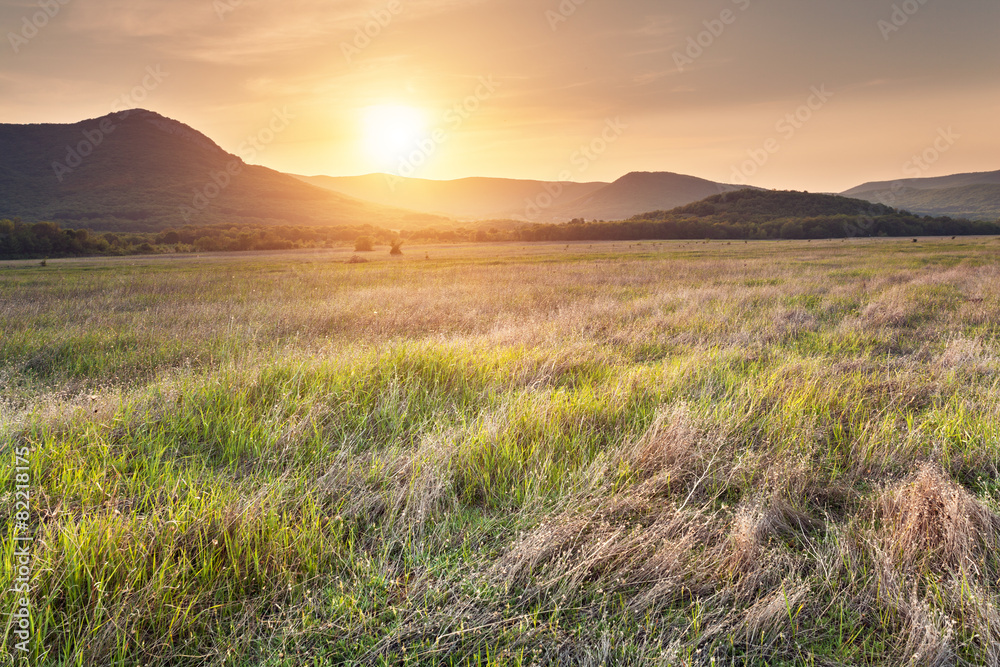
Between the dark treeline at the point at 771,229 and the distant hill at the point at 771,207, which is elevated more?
the distant hill at the point at 771,207

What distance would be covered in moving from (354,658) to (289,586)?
549 mm

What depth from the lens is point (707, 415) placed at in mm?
4242

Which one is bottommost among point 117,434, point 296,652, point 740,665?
point 740,665

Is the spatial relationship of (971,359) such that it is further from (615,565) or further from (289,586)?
(289,586)

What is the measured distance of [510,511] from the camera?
9.64 feet

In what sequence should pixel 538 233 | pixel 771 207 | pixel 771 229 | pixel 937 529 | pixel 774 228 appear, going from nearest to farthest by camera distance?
pixel 937 529, pixel 771 229, pixel 774 228, pixel 538 233, pixel 771 207

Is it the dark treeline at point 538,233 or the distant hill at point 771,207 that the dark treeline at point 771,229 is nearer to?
the dark treeline at point 538,233

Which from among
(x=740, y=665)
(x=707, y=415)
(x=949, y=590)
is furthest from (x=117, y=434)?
(x=949, y=590)

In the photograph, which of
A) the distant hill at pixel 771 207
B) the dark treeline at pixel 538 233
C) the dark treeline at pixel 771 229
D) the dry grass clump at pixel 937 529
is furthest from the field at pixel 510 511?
the distant hill at pixel 771 207

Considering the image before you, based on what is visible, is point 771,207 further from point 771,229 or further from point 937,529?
point 937,529

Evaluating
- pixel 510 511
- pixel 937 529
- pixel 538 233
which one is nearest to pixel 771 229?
pixel 538 233

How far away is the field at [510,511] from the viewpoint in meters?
1.99

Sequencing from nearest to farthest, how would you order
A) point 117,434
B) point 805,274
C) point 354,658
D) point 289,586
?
point 354,658
point 289,586
point 117,434
point 805,274

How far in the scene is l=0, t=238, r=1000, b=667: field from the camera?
1.99 meters
